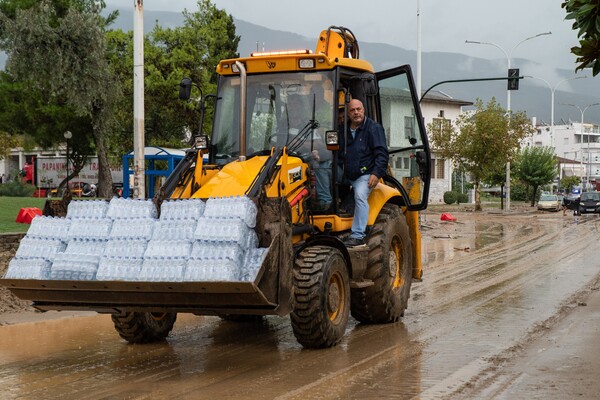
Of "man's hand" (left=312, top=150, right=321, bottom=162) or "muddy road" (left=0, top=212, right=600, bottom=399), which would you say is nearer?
"muddy road" (left=0, top=212, right=600, bottom=399)

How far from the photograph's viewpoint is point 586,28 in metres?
8.65

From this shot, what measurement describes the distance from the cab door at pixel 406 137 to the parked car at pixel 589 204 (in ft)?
150

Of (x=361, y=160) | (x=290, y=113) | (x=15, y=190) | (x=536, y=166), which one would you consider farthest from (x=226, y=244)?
(x=536, y=166)

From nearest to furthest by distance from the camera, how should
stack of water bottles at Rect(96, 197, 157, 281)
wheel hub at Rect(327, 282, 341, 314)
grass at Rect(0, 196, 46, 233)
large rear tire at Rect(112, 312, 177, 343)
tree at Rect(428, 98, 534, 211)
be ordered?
1. stack of water bottles at Rect(96, 197, 157, 281)
2. wheel hub at Rect(327, 282, 341, 314)
3. large rear tire at Rect(112, 312, 177, 343)
4. grass at Rect(0, 196, 46, 233)
5. tree at Rect(428, 98, 534, 211)

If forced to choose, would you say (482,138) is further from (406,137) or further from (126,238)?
(126,238)

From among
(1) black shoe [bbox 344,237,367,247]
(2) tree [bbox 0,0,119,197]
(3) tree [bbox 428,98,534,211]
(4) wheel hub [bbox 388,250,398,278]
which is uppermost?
(2) tree [bbox 0,0,119,197]

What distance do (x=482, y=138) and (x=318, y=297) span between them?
49.2 metres

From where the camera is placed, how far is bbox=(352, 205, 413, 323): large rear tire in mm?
11156

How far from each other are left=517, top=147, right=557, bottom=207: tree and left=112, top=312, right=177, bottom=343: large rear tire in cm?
6698

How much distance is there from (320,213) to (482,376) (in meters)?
3.01

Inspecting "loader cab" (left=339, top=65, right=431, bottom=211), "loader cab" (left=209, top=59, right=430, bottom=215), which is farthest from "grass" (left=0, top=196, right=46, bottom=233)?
"loader cab" (left=339, top=65, right=431, bottom=211)

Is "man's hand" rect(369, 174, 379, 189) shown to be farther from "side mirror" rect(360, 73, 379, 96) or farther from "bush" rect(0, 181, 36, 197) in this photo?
"bush" rect(0, 181, 36, 197)

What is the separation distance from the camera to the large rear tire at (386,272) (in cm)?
1116

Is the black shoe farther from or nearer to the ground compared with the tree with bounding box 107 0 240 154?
nearer to the ground
